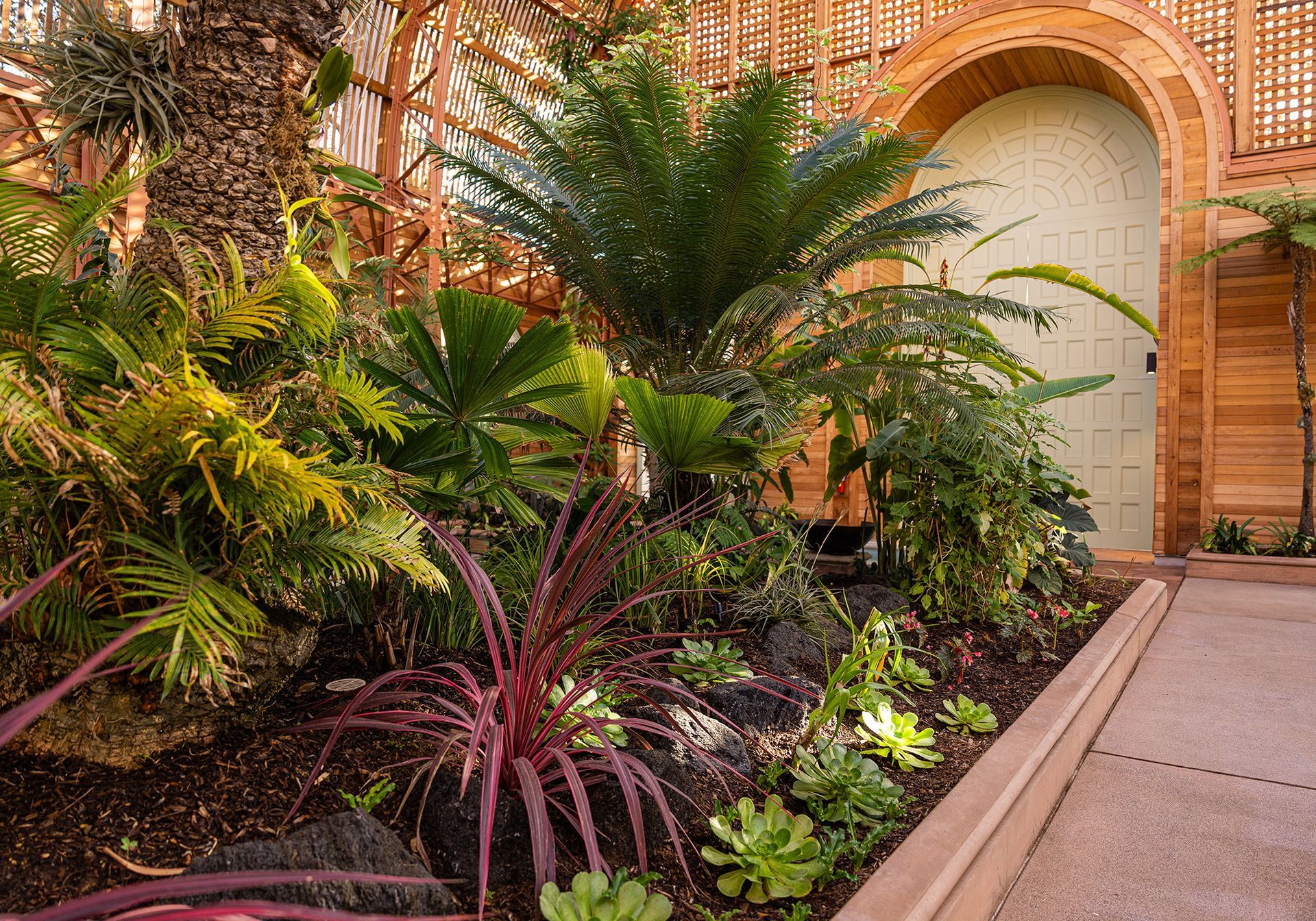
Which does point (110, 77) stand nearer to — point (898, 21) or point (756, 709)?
point (756, 709)

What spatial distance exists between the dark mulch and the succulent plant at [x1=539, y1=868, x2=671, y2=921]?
104 mm

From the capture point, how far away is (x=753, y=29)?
8578 millimetres

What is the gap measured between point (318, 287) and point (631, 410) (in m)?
1.46

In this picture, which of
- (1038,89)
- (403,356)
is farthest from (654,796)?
(1038,89)

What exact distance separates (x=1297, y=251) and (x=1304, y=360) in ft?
2.60

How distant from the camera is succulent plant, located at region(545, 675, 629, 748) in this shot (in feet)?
5.04

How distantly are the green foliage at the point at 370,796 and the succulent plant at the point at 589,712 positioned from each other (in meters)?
0.30

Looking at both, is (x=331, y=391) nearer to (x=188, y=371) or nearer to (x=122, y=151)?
(x=188, y=371)

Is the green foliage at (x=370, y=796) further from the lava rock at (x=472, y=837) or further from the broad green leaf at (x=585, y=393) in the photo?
the broad green leaf at (x=585, y=393)

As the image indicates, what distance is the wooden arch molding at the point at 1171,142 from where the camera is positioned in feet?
21.7

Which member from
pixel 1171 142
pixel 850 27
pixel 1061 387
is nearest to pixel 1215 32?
pixel 1171 142

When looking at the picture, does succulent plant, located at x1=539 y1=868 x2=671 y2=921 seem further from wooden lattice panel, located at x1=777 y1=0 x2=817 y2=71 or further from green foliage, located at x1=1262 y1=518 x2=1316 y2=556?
wooden lattice panel, located at x1=777 y1=0 x2=817 y2=71

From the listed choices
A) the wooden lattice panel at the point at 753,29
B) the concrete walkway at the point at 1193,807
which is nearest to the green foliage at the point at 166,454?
the concrete walkway at the point at 1193,807

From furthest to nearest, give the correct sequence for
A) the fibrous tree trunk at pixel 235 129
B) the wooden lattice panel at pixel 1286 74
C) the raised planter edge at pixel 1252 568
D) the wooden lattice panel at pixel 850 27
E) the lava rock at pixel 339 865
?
the wooden lattice panel at pixel 850 27 < the wooden lattice panel at pixel 1286 74 < the raised planter edge at pixel 1252 568 < the fibrous tree trunk at pixel 235 129 < the lava rock at pixel 339 865
